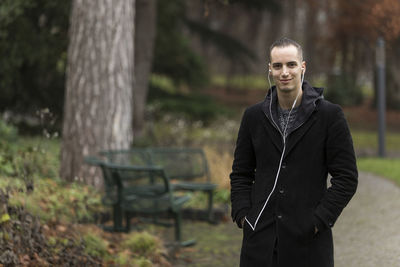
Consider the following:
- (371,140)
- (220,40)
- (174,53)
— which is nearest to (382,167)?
(371,140)

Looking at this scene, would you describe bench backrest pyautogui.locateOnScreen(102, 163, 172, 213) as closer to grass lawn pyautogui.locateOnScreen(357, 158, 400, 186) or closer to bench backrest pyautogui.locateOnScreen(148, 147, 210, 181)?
bench backrest pyautogui.locateOnScreen(148, 147, 210, 181)

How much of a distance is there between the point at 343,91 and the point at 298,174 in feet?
93.4

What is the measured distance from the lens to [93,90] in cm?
912

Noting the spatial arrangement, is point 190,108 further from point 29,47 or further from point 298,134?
point 298,134

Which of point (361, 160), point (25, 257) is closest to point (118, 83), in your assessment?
point (25, 257)

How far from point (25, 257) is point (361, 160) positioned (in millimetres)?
10199

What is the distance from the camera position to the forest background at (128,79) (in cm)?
908

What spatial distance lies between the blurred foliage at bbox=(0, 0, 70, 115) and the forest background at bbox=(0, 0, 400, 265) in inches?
1.0

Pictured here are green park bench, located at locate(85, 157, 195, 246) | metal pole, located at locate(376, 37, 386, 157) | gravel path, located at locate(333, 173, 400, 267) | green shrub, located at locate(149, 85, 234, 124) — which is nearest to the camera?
gravel path, located at locate(333, 173, 400, 267)

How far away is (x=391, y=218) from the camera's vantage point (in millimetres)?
7832

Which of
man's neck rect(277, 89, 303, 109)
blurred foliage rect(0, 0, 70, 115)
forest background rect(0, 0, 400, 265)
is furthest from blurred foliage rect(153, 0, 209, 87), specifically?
man's neck rect(277, 89, 303, 109)

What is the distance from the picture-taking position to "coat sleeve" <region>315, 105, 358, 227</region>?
11.5 ft

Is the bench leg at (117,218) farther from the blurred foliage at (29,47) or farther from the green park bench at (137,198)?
the blurred foliage at (29,47)

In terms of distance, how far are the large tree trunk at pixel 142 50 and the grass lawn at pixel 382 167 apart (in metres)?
4.90
